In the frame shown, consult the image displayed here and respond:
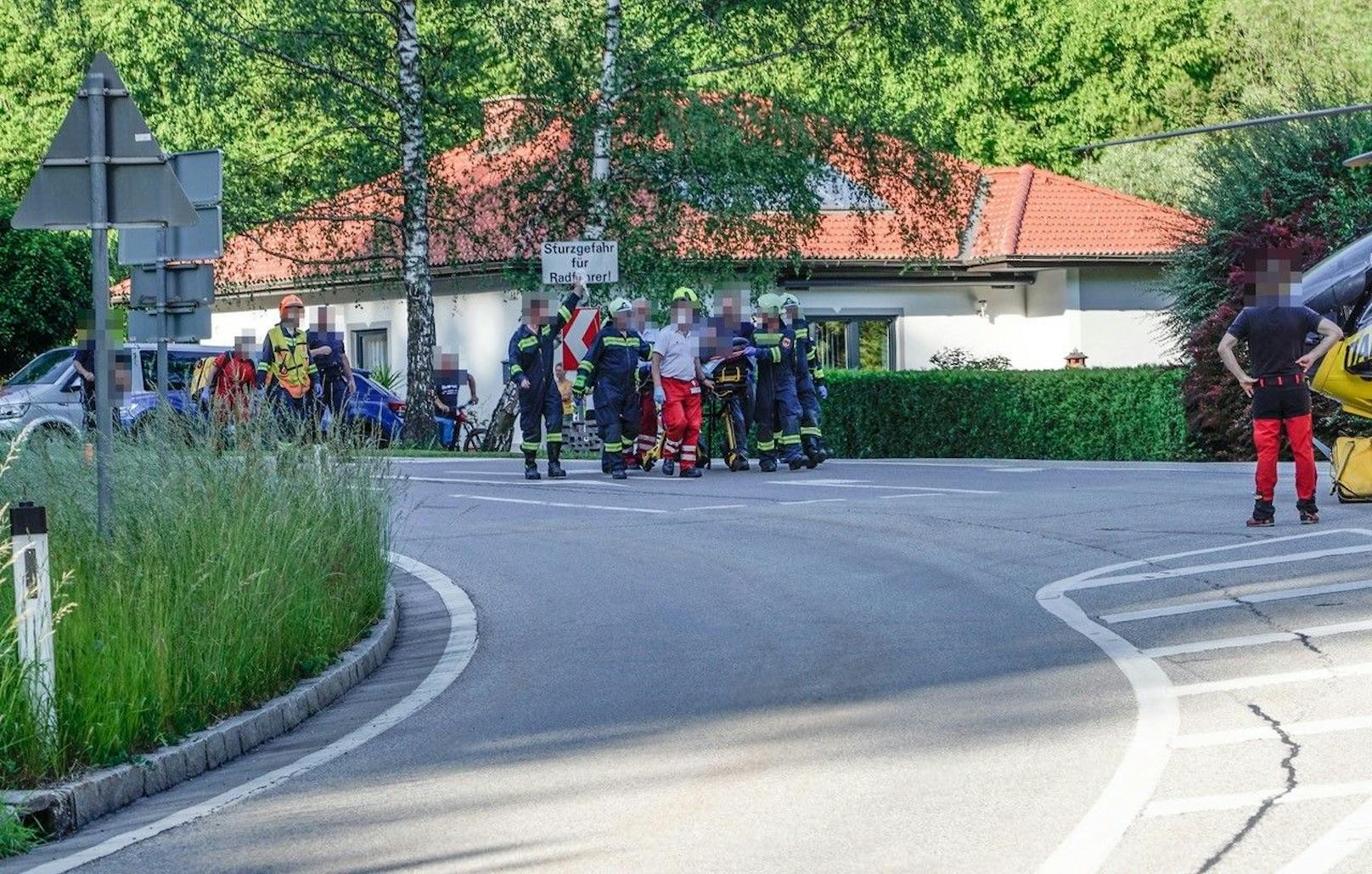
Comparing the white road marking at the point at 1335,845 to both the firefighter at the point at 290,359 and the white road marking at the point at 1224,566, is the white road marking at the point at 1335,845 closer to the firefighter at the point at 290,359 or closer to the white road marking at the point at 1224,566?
the white road marking at the point at 1224,566

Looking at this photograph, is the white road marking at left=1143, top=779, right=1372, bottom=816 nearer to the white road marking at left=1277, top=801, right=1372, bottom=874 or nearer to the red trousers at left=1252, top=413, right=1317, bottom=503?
the white road marking at left=1277, top=801, right=1372, bottom=874

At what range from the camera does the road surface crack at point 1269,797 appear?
230 inches

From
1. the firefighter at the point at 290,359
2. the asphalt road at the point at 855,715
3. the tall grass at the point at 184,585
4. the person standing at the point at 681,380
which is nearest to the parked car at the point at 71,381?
the firefighter at the point at 290,359

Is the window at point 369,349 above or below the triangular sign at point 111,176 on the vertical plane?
below

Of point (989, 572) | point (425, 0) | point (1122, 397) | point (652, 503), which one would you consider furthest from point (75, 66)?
point (989, 572)

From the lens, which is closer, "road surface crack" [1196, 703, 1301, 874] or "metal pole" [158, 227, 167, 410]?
"road surface crack" [1196, 703, 1301, 874]

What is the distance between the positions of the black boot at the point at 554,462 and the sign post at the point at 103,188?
11227 mm

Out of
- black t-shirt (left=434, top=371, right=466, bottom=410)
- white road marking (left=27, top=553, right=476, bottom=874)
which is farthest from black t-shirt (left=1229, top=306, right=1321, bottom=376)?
black t-shirt (left=434, top=371, right=466, bottom=410)

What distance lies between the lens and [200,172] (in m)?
15.6

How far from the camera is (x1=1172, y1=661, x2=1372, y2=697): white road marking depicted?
28.3 feet

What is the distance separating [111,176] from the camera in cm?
998

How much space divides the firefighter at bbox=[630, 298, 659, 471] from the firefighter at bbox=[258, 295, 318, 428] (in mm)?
3800

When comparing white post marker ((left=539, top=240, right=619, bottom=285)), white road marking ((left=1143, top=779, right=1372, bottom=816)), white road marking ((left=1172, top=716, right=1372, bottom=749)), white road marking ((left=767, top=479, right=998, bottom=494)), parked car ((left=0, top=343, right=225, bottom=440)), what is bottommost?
white road marking ((left=1143, top=779, right=1372, bottom=816))

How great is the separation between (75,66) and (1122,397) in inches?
1403
